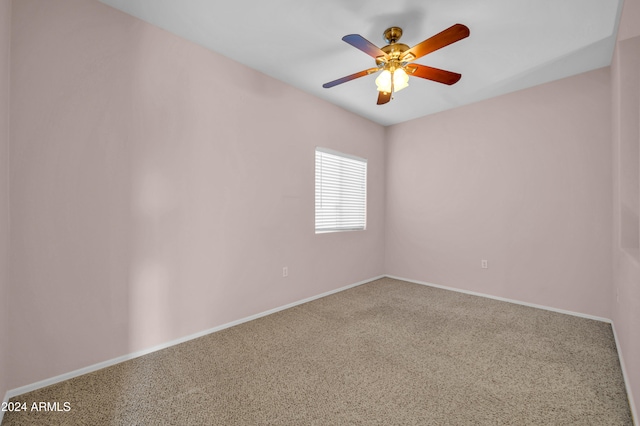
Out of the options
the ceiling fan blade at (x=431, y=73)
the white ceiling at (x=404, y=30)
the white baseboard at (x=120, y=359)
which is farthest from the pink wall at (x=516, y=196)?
the white baseboard at (x=120, y=359)

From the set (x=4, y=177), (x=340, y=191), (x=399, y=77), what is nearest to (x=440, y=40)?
(x=399, y=77)

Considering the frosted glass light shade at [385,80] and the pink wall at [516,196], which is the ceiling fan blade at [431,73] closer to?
the frosted glass light shade at [385,80]

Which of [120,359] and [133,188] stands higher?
[133,188]

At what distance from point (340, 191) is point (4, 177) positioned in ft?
10.9

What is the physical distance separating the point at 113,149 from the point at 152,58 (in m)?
0.85

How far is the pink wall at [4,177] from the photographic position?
1.60 metres

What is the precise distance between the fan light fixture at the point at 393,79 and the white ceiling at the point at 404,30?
423 millimetres

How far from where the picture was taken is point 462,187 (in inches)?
158

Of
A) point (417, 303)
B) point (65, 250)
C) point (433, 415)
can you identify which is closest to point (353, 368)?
point (433, 415)

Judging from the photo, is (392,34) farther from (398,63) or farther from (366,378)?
(366,378)

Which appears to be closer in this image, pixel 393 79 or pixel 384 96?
pixel 393 79

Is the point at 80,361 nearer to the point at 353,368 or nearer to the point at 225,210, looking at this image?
the point at 225,210

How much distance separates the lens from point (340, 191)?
4.13m

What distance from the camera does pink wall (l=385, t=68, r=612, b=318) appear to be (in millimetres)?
3023
